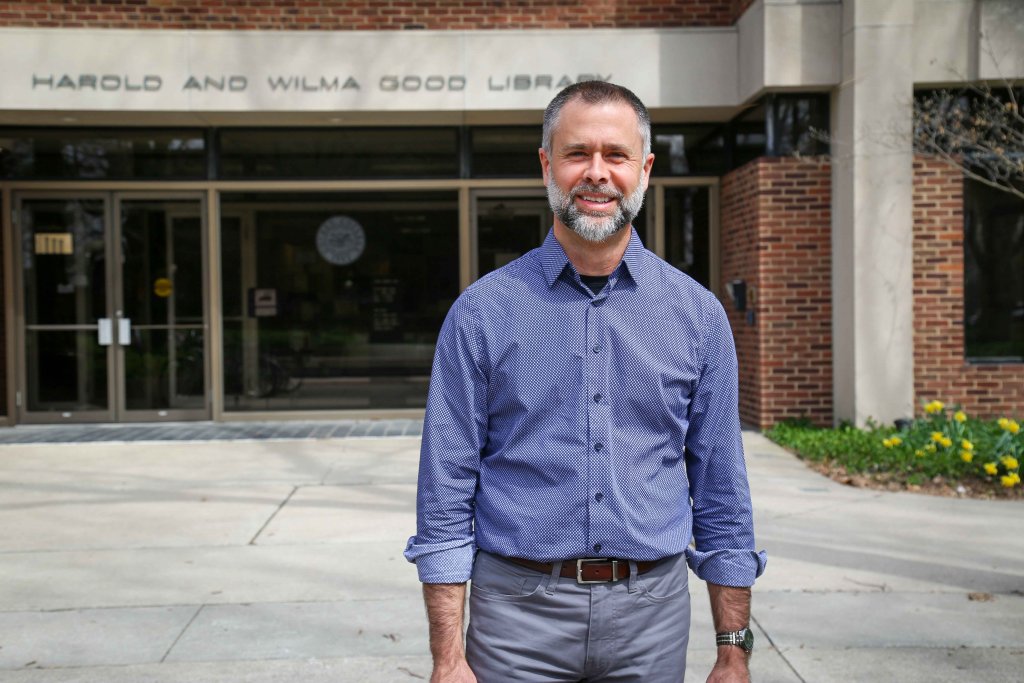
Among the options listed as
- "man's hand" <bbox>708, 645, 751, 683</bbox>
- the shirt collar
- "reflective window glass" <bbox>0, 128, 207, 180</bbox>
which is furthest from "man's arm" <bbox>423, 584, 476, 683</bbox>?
"reflective window glass" <bbox>0, 128, 207, 180</bbox>

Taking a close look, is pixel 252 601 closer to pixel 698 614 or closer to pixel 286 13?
pixel 698 614

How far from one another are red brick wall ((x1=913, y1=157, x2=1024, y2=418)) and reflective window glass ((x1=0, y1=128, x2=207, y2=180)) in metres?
7.79

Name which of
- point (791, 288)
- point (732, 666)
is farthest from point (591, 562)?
point (791, 288)

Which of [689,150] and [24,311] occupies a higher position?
[689,150]

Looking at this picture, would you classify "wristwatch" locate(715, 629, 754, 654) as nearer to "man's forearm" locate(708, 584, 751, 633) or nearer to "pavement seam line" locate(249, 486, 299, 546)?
"man's forearm" locate(708, 584, 751, 633)

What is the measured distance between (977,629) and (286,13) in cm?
941

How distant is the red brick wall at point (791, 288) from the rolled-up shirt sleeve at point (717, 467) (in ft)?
28.4

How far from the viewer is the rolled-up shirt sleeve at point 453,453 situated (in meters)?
2.36

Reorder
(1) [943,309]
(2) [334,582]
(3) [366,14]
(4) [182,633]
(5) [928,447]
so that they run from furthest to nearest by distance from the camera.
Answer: (3) [366,14], (1) [943,309], (5) [928,447], (2) [334,582], (4) [182,633]

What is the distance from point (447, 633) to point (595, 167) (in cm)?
107

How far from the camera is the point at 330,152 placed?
12.4 metres

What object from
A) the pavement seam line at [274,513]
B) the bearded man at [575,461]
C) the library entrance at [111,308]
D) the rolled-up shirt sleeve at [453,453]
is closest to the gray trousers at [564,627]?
the bearded man at [575,461]

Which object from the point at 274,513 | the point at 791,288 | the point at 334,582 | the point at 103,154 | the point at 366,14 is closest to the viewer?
the point at 334,582

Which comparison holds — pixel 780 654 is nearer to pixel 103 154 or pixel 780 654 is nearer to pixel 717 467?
pixel 717 467
